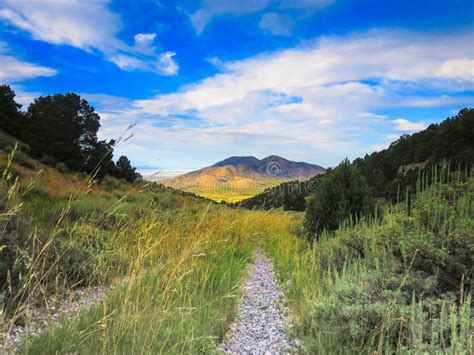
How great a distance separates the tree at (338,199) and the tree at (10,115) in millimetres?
21519

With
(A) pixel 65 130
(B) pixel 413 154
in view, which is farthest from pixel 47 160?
(B) pixel 413 154

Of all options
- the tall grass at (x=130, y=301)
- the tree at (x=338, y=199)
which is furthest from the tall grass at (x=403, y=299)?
the tree at (x=338, y=199)

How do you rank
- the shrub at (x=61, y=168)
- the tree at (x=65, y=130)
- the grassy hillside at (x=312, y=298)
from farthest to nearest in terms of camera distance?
the tree at (x=65, y=130)
the shrub at (x=61, y=168)
the grassy hillside at (x=312, y=298)

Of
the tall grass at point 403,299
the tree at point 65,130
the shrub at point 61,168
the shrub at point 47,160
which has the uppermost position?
the tree at point 65,130

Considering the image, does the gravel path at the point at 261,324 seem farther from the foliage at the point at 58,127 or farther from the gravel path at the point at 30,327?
the foliage at the point at 58,127

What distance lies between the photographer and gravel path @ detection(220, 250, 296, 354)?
11.1 feet

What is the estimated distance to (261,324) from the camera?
13.4 feet

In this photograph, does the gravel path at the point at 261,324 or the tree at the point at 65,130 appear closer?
the gravel path at the point at 261,324

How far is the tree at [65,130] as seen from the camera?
899 inches

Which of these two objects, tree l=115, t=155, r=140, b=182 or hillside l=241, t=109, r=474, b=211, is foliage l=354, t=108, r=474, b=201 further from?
tree l=115, t=155, r=140, b=182

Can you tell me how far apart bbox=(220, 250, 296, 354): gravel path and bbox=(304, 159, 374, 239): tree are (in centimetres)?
296

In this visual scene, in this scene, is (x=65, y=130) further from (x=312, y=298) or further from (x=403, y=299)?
(x=403, y=299)

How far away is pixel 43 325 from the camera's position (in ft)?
10.2

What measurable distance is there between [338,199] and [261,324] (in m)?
5.08
